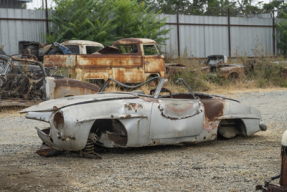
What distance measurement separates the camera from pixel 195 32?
2130 centimetres

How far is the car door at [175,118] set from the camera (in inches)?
217

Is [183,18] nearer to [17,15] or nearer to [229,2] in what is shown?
[17,15]

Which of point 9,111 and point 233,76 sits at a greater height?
point 233,76

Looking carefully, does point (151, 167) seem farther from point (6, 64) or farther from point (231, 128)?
point (6, 64)

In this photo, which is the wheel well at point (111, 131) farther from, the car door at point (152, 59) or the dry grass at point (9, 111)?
the car door at point (152, 59)

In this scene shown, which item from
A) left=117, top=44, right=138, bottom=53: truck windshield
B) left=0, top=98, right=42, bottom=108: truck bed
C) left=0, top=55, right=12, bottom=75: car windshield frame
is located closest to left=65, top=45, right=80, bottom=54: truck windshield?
left=117, top=44, right=138, bottom=53: truck windshield

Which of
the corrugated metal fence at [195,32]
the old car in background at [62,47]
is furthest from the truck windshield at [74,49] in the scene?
the corrugated metal fence at [195,32]

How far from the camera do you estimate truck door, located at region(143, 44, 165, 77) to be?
13.9 metres

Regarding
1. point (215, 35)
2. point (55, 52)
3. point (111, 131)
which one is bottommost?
point (111, 131)

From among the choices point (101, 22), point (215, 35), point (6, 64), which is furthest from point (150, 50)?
point (215, 35)

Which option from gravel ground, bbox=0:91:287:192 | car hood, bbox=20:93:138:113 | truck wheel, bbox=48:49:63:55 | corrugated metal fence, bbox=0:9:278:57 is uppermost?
corrugated metal fence, bbox=0:9:278:57

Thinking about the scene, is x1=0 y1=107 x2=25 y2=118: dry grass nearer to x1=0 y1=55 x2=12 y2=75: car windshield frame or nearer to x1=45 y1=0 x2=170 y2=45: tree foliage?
x1=0 y1=55 x2=12 y2=75: car windshield frame

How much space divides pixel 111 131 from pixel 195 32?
1651cm

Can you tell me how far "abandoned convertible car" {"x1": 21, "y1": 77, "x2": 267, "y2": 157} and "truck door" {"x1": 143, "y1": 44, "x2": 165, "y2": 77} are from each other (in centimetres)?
768
